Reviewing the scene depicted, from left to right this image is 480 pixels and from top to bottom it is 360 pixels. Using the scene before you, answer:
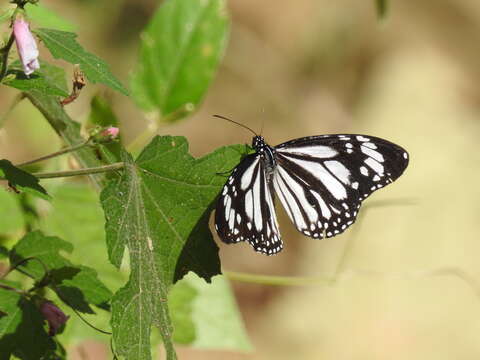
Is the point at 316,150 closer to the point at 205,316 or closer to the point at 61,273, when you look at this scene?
the point at 205,316

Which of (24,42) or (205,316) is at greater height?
(24,42)

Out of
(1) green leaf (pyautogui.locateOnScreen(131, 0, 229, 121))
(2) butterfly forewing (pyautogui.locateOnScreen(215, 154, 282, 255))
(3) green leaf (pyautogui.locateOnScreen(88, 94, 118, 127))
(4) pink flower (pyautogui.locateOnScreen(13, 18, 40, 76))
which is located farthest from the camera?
(1) green leaf (pyautogui.locateOnScreen(131, 0, 229, 121))

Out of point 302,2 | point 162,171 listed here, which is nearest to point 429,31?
point 302,2

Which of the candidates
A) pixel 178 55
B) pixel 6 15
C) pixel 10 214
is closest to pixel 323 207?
pixel 178 55

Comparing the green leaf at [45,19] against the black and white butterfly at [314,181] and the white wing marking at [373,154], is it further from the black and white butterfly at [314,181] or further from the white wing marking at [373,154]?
the white wing marking at [373,154]

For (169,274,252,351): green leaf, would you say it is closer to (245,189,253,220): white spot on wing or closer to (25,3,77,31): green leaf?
(245,189,253,220): white spot on wing

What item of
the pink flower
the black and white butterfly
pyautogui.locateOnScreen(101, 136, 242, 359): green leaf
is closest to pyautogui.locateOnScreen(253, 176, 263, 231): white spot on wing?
the black and white butterfly

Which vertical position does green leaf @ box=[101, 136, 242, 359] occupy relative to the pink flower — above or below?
below
